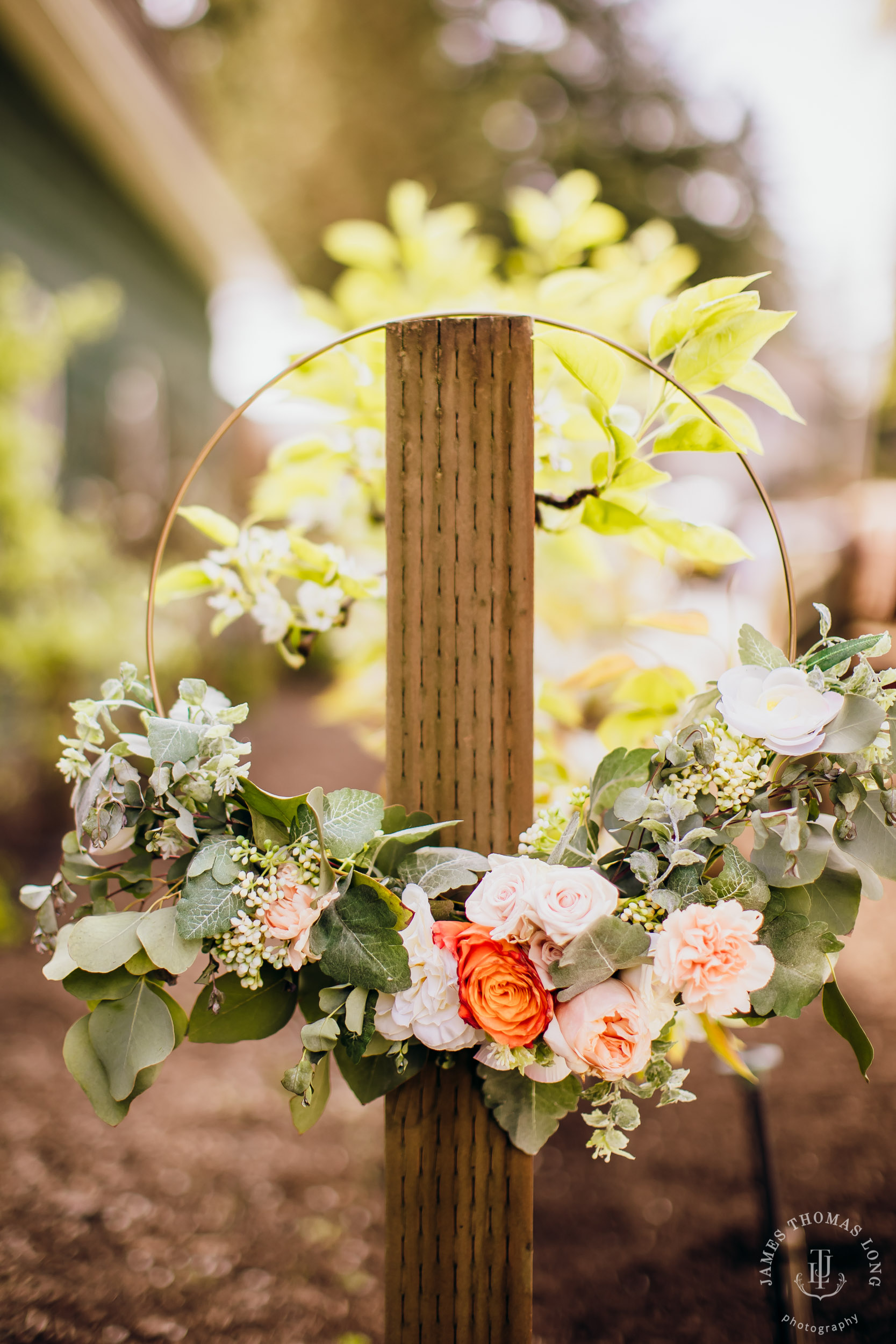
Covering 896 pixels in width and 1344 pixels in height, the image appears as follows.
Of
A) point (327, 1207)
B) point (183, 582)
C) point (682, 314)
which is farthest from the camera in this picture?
point (327, 1207)

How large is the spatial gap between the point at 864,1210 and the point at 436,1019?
5.35ft

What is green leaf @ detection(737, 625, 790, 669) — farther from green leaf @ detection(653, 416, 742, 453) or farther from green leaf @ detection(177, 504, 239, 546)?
green leaf @ detection(177, 504, 239, 546)

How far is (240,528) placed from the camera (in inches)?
47.9

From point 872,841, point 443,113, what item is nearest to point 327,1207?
point 872,841

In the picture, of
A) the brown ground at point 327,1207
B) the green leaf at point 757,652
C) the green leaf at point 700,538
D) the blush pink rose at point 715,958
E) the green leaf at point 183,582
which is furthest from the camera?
the brown ground at point 327,1207

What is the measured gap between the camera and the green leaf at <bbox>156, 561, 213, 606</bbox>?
1.16 m

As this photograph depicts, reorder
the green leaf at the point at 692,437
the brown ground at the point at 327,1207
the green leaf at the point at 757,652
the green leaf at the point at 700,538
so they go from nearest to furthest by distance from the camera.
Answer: the green leaf at the point at 757,652, the green leaf at the point at 692,437, the green leaf at the point at 700,538, the brown ground at the point at 327,1207

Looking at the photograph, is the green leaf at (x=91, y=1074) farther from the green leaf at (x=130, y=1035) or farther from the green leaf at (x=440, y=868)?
the green leaf at (x=440, y=868)

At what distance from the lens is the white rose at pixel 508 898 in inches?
Result: 30.5

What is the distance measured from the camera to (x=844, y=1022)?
83 centimetres

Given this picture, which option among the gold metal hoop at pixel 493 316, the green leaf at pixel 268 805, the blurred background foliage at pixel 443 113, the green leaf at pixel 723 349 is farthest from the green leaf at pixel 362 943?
the blurred background foliage at pixel 443 113

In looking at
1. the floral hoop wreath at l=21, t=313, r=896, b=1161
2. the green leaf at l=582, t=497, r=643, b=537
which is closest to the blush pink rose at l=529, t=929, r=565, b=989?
the floral hoop wreath at l=21, t=313, r=896, b=1161

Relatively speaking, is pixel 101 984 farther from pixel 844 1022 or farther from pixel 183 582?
pixel 844 1022

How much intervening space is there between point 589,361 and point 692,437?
17 cm
